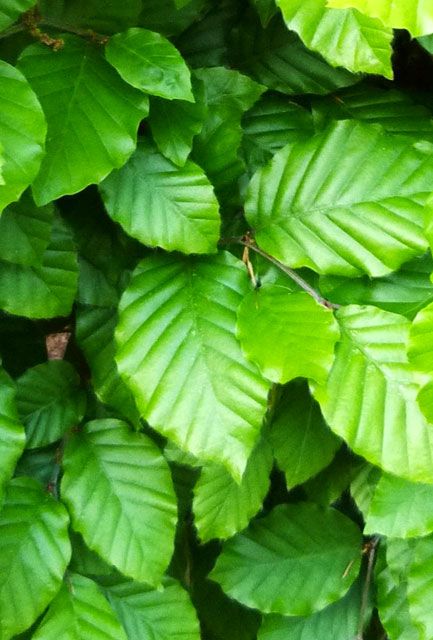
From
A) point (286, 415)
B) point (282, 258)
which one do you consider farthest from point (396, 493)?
point (282, 258)

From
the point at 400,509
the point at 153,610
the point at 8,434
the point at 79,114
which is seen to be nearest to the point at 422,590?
the point at 400,509

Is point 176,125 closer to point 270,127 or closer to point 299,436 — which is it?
point 270,127

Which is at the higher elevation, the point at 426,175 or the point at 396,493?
the point at 426,175

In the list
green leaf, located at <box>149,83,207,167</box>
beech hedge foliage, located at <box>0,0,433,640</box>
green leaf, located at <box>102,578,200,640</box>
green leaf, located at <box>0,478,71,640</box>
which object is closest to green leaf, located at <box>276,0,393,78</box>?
beech hedge foliage, located at <box>0,0,433,640</box>

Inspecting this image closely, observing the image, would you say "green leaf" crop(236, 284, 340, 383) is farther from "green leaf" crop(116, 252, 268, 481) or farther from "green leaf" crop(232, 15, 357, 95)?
"green leaf" crop(232, 15, 357, 95)

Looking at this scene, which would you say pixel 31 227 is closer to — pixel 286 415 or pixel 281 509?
pixel 286 415

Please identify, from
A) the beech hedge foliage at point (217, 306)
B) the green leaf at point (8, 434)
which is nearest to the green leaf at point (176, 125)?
the beech hedge foliage at point (217, 306)

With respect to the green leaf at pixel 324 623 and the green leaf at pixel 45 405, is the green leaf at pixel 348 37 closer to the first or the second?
the green leaf at pixel 45 405
